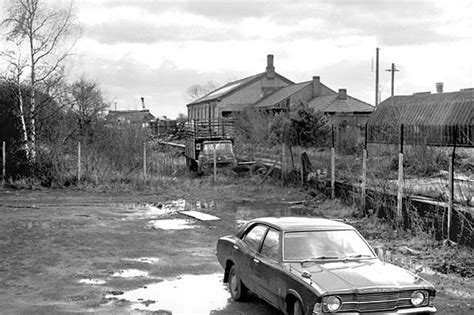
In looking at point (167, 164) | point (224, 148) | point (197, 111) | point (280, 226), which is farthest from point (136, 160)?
point (197, 111)

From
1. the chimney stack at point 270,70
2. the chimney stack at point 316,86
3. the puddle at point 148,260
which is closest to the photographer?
the puddle at point 148,260

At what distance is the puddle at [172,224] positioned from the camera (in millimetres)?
16000

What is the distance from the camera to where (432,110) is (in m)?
39.4

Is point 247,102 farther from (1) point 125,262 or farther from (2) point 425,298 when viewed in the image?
(2) point 425,298

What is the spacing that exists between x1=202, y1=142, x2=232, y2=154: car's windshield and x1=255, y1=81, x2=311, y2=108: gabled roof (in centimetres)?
3241

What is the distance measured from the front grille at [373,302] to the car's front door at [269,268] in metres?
1.00

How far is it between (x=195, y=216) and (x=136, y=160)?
10.8 meters

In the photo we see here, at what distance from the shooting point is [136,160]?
27.8 meters

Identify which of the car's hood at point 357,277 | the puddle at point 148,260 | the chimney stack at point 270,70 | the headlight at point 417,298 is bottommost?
the puddle at point 148,260

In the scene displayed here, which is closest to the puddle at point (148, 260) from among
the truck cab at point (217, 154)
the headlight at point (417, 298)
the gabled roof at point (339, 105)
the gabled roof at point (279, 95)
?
the headlight at point (417, 298)

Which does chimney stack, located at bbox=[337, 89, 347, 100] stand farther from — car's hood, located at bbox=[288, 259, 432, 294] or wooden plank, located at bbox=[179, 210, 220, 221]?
car's hood, located at bbox=[288, 259, 432, 294]

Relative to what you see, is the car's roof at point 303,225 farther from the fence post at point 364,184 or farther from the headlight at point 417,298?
the fence post at point 364,184

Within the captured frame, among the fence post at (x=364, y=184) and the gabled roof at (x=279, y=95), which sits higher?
the gabled roof at (x=279, y=95)

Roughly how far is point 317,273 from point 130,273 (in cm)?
473
